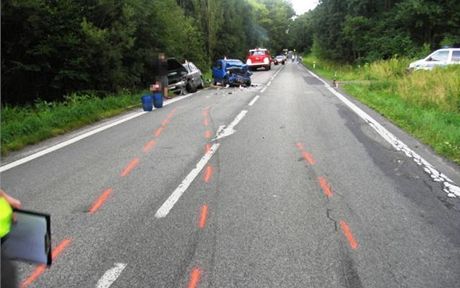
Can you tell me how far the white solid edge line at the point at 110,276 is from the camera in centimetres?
379

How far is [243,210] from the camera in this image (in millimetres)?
5473

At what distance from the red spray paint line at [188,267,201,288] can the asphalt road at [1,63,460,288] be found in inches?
0.6

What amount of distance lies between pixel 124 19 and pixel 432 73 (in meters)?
11.8

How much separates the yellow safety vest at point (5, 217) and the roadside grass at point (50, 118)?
7534 mm

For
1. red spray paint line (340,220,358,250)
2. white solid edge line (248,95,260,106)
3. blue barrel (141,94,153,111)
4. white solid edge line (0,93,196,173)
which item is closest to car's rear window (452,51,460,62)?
white solid edge line (248,95,260,106)

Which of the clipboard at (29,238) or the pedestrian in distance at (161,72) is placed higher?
the clipboard at (29,238)

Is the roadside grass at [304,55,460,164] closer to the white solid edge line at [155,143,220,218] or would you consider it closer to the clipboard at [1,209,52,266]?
the white solid edge line at [155,143,220,218]

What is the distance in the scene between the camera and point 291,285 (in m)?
3.75

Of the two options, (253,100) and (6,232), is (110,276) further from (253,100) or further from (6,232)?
(253,100)

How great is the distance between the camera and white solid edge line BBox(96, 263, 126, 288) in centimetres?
379


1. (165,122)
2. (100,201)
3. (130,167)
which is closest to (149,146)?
(130,167)

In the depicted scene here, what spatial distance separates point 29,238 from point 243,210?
343 centimetres

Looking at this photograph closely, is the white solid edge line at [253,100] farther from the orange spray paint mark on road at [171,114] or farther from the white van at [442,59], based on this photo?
the white van at [442,59]

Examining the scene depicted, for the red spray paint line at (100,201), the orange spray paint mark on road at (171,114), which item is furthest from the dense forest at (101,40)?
the red spray paint line at (100,201)
